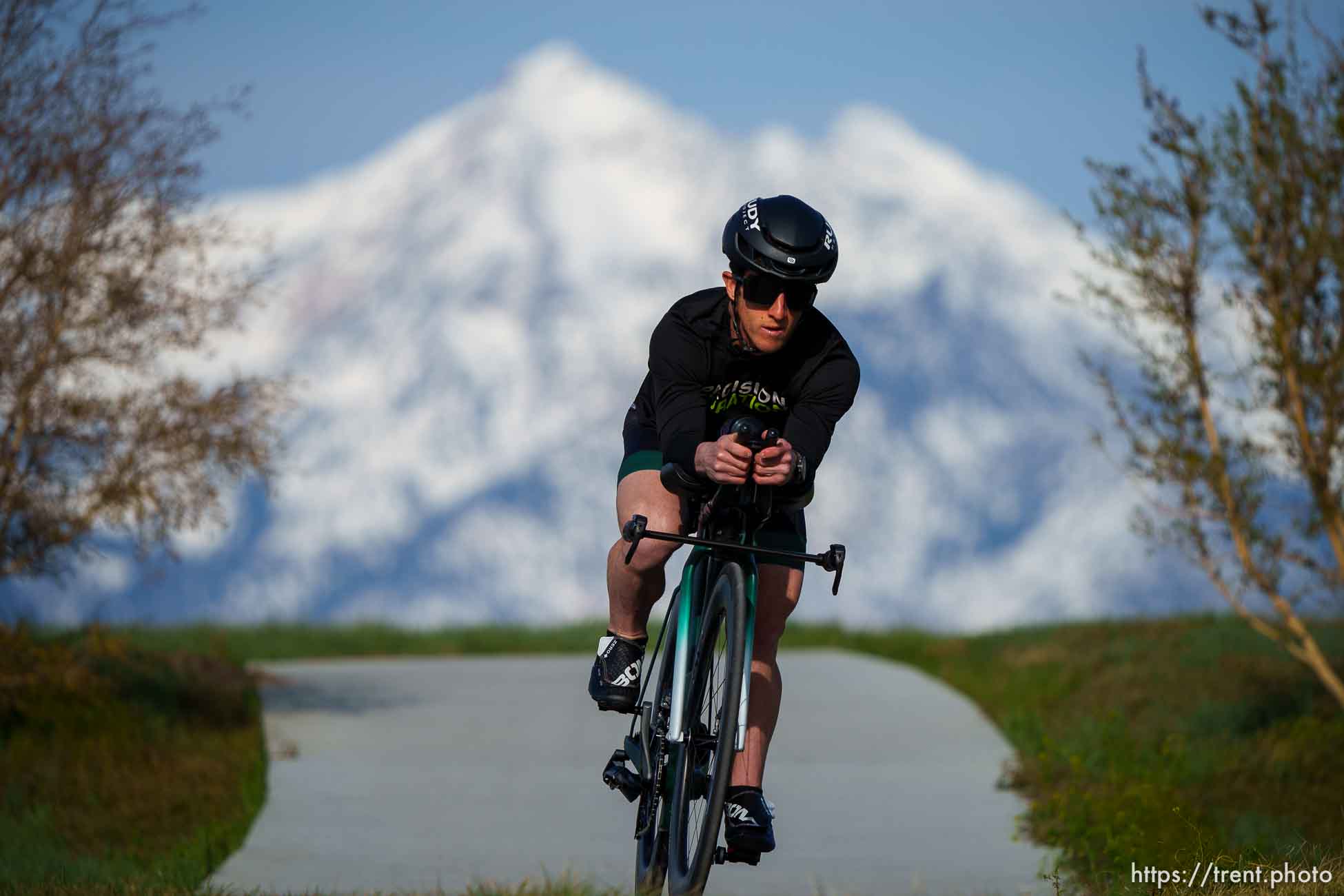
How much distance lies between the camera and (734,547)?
438 centimetres

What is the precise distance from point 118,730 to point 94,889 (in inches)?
171

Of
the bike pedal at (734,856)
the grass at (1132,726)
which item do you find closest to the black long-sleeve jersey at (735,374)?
the bike pedal at (734,856)

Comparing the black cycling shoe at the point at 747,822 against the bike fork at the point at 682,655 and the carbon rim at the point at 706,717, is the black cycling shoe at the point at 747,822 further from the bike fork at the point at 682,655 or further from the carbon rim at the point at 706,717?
the bike fork at the point at 682,655

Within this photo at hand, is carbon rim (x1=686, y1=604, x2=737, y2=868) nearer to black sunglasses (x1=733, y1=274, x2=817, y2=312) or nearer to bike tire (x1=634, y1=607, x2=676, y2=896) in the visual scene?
bike tire (x1=634, y1=607, x2=676, y2=896)

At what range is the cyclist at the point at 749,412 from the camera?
14.4 ft

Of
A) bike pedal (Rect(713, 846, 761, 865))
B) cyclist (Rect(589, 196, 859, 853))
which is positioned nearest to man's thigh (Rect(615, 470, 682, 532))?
cyclist (Rect(589, 196, 859, 853))

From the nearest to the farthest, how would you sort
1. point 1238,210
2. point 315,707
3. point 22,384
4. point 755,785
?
1. point 755,785
2. point 1238,210
3. point 22,384
4. point 315,707

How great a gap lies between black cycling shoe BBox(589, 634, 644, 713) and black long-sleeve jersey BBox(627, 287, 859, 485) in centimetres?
68

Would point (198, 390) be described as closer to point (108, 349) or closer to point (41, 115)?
point (108, 349)

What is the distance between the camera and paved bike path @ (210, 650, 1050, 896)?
Result: 6590mm

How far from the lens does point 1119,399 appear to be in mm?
8375

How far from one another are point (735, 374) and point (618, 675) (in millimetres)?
1030

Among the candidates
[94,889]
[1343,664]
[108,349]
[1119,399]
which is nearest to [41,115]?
[108,349]

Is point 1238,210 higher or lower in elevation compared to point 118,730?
higher
